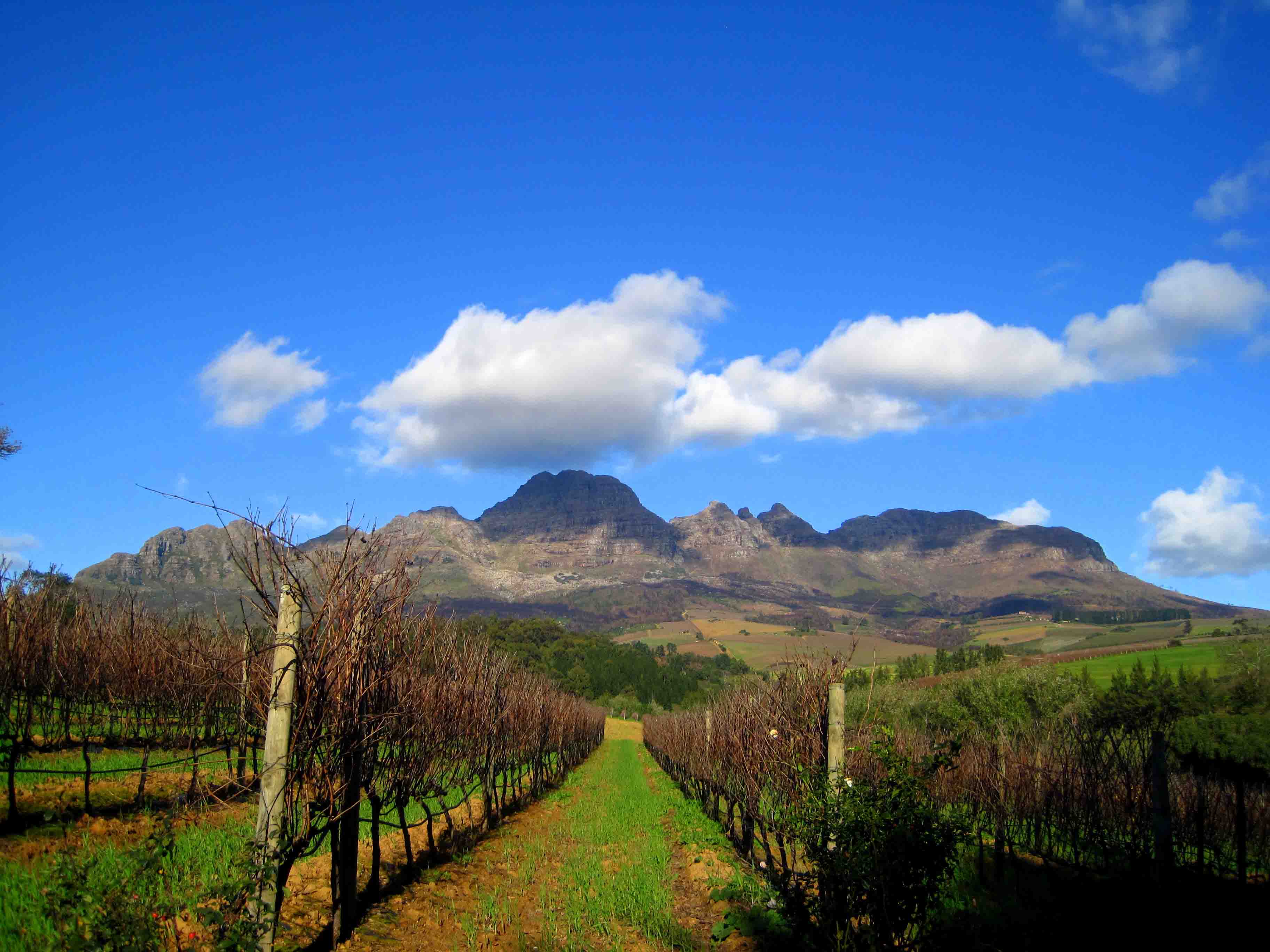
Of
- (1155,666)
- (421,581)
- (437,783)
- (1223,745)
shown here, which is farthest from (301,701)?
(1155,666)

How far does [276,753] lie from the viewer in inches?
247

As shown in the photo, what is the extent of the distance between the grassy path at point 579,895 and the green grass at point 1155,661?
5011cm

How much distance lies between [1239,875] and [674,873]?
8.46 meters

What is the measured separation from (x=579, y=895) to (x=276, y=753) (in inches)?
259

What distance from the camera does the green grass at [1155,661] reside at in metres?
59.7

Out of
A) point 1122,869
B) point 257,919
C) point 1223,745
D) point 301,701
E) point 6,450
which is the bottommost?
point 1223,745

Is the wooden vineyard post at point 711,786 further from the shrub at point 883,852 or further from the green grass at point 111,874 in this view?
the shrub at point 883,852

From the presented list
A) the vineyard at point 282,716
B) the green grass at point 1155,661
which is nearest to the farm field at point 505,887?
the vineyard at point 282,716

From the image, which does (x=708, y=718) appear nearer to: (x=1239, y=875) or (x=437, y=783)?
(x=437, y=783)

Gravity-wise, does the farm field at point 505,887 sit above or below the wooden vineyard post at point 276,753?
below

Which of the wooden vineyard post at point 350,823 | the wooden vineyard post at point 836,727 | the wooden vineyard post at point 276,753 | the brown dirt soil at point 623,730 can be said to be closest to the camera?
the wooden vineyard post at point 276,753

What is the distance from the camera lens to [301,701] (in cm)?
670

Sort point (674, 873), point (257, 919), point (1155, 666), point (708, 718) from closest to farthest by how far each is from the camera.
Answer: point (257, 919) < point (674, 873) < point (708, 718) < point (1155, 666)

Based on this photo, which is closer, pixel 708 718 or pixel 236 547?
pixel 236 547
